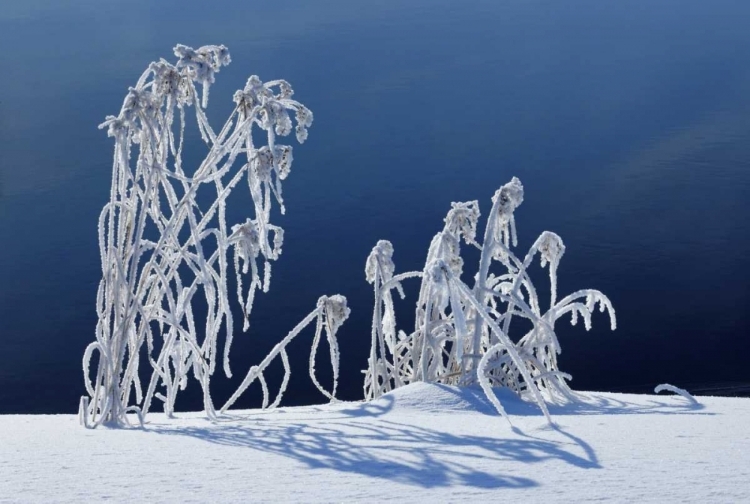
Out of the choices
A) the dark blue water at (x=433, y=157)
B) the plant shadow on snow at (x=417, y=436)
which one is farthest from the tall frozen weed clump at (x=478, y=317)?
the dark blue water at (x=433, y=157)

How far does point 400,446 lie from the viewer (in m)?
2.51

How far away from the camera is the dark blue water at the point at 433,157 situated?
732 cm

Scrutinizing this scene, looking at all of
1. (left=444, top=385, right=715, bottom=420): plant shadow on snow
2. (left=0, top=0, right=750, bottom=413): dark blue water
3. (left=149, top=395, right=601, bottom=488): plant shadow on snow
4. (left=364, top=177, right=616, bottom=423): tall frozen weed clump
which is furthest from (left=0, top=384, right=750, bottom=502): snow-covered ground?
(left=0, top=0, right=750, bottom=413): dark blue water

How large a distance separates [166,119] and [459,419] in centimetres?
124

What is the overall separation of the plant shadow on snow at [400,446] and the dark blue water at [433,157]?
4.03 m

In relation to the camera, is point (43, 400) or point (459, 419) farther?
point (43, 400)

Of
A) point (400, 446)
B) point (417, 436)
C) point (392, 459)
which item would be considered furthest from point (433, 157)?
point (392, 459)

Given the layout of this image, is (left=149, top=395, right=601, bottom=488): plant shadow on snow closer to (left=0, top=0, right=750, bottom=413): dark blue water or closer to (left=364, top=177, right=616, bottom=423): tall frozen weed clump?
(left=364, top=177, right=616, bottom=423): tall frozen weed clump

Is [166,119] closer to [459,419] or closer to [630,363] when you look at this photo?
[459,419]

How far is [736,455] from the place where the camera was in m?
2.37

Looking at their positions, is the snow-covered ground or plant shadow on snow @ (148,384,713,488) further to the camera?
plant shadow on snow @ (148,384,713,488)

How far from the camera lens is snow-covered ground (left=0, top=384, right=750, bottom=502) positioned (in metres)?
2.13

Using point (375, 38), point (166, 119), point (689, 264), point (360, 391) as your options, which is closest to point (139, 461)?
point (166, 119)

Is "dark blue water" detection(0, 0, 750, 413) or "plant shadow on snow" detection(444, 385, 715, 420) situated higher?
"dark blue water" detection(0, 0, 750, 413)
